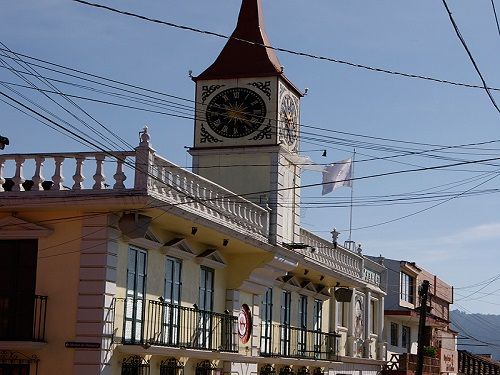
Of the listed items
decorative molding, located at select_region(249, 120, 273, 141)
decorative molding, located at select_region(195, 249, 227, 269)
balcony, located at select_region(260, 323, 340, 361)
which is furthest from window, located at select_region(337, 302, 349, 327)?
decorative molding, located at select_region(195, 249, 227, 269)

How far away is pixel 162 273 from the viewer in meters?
26.3

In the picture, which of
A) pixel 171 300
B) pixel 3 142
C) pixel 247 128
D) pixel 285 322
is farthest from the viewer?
pixel 285 322

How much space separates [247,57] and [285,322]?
8481 millimetres

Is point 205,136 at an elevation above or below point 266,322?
above

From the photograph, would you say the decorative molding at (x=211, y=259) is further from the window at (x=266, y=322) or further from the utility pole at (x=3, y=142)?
the utility pole at (x=3, y=142)

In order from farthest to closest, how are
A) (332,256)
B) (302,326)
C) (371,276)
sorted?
(371,276) → (332,256) → (302,326)

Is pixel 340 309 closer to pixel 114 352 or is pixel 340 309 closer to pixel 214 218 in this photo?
pixel 214 218

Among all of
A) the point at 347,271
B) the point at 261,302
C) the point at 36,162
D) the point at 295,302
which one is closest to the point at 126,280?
the point at 36,162

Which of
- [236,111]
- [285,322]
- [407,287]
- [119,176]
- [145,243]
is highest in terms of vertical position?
[236,111]

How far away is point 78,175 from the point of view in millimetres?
23234

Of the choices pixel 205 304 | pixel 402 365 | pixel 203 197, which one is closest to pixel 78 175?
pixel 203 197

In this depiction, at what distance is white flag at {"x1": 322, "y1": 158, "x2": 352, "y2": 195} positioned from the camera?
1280 inches

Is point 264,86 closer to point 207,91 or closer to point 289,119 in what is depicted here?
point 289,119

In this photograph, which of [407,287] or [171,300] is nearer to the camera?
[171,300]
